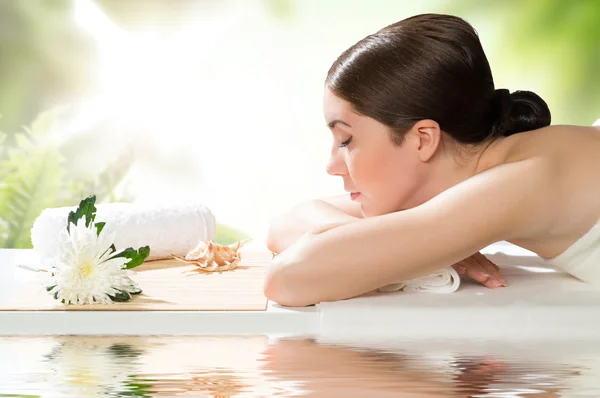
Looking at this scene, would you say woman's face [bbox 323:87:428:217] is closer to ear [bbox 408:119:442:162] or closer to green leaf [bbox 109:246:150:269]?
ear [bbox 408:119:442:162]

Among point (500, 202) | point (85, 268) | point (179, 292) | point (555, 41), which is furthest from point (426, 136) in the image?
point (555, 41)

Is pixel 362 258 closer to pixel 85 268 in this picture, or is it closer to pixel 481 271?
pixel 481 271

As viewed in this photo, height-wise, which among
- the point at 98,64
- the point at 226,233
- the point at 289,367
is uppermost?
the point at 98,64

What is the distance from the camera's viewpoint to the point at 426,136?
1.66 metres

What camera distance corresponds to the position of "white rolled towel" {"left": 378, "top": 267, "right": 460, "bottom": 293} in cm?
163

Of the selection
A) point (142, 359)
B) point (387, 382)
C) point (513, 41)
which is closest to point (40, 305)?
point (142, 359)

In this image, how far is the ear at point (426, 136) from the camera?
5.37ft

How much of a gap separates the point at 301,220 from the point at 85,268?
52 centimetres

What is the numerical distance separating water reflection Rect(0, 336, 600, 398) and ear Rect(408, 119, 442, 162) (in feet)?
1.44

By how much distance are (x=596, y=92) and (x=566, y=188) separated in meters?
2.61

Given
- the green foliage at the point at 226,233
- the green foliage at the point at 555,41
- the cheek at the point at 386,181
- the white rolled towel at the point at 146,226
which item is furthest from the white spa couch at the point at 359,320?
→ the green foliage at the point at 555,41

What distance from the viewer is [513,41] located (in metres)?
4.08

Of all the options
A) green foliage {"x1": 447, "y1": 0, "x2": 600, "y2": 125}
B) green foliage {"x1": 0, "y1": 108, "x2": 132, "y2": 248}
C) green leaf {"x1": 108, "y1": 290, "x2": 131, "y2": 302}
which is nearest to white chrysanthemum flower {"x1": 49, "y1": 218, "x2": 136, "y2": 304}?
green leaf {"x1": 108, "y1": 290, "x2": 131, "y2": 302}

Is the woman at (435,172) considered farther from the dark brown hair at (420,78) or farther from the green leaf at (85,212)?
the green leaf at (85,212)
